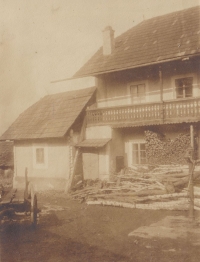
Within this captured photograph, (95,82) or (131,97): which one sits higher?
(95,82)

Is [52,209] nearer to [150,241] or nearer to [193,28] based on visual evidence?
[150,241]

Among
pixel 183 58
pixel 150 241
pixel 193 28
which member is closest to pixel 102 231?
pixel 150 241

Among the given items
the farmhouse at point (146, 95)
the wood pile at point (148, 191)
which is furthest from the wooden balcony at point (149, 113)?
the wood pile at point (148, 191)

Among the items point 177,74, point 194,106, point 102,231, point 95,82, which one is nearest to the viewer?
point 102,231

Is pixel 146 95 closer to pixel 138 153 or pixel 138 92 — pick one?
pixel 138 92

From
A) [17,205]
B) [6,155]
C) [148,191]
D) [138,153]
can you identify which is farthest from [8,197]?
[6,155]

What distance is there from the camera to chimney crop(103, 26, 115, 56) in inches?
816

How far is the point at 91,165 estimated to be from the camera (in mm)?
18812

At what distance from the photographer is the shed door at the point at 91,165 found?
1866 cm

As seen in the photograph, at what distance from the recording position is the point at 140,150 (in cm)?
1838

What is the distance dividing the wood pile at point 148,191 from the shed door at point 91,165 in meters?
3.11

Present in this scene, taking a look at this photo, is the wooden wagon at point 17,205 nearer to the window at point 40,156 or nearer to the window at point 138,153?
the window at point 138,153

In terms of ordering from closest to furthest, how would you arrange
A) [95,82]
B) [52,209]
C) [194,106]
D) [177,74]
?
[52,209] → [194,106] → [177,74] → [95,82]

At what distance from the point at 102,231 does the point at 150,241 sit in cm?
196
